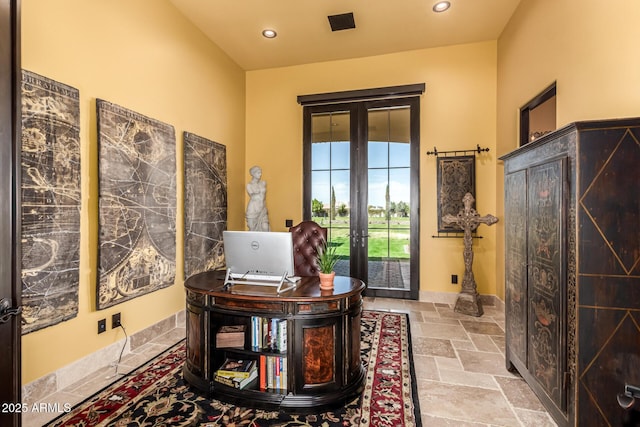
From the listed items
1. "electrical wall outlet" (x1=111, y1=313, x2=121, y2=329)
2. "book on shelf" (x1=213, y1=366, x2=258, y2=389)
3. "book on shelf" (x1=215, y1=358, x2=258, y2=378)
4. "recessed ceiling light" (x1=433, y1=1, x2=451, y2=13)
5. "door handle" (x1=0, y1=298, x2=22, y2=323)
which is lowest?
"book on shelf" (x1=213, y1=366, x2=258, y2=389)

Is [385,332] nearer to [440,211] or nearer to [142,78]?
[440,211]

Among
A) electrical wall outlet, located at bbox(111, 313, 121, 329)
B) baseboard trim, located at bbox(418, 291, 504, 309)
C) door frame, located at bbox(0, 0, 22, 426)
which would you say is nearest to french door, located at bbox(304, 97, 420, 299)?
baseboard trim, located at bbox(418, 291, 504, 309)

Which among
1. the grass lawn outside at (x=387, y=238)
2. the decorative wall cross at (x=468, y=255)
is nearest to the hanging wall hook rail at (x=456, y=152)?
the decorative wall cross at (x=468, y=255)

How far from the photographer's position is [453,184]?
4.31m

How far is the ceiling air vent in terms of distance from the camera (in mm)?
3636

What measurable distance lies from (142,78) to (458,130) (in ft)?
12.8

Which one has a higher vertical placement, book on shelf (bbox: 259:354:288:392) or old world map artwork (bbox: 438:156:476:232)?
old world map artwork (bbox: 438:156:476:232)

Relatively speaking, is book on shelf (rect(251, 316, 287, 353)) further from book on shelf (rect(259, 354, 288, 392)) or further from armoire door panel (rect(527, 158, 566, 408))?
armoire door panel (rect(527, 158, 566, 408))

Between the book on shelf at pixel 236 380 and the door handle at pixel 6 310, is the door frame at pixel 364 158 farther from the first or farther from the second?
the door handle at pixel 6 310

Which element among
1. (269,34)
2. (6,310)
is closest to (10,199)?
(6,310)

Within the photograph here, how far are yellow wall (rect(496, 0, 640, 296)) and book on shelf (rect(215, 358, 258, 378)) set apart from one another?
9.46 ft

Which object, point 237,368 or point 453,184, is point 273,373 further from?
point 453,184

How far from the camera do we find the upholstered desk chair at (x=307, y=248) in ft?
10.6

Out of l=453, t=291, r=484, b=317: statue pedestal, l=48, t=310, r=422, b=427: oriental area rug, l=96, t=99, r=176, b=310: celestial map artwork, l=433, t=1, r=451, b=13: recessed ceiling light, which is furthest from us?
l=453, t=291, r=484, b=317: statue pedestal
